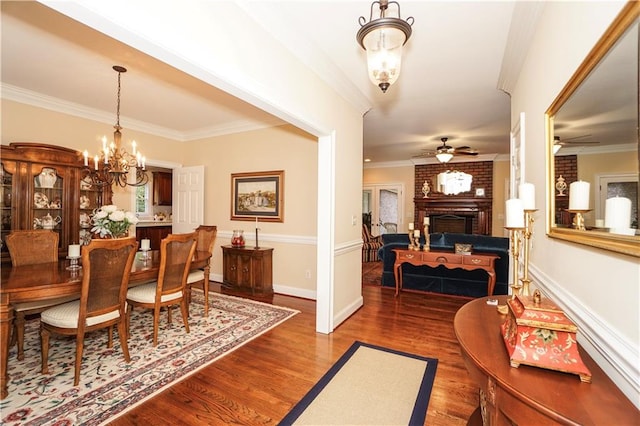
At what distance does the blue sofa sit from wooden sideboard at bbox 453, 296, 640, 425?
3427 mm

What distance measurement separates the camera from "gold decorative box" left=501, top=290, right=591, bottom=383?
36.0 inches

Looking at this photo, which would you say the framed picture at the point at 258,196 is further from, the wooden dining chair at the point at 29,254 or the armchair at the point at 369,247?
the armchair at the point at 369,247

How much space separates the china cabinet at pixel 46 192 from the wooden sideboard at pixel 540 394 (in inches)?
176

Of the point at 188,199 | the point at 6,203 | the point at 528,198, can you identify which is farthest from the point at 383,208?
the point at 6,203

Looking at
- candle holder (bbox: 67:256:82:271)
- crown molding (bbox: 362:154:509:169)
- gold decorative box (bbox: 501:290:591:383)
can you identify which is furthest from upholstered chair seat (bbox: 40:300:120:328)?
crown molding (bbox: 362:154:509:169)

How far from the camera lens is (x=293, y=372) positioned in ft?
7.46

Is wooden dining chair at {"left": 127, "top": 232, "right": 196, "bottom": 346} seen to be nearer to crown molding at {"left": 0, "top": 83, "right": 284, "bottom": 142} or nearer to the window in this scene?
crown molding at {"left": 0, "top": 83, "right": 284, "bottom": 142}

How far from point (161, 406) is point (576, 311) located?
2384 millimetres

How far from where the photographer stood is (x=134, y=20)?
4.19 feet

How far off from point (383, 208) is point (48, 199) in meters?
7.38

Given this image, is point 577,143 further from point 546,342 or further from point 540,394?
point 540,394

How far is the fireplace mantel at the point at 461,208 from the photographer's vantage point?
723 centimetres

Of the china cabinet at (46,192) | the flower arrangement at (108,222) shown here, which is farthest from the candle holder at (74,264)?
the china cabinet at (46,192)

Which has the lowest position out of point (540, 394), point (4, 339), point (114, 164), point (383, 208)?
point (4, 339)
